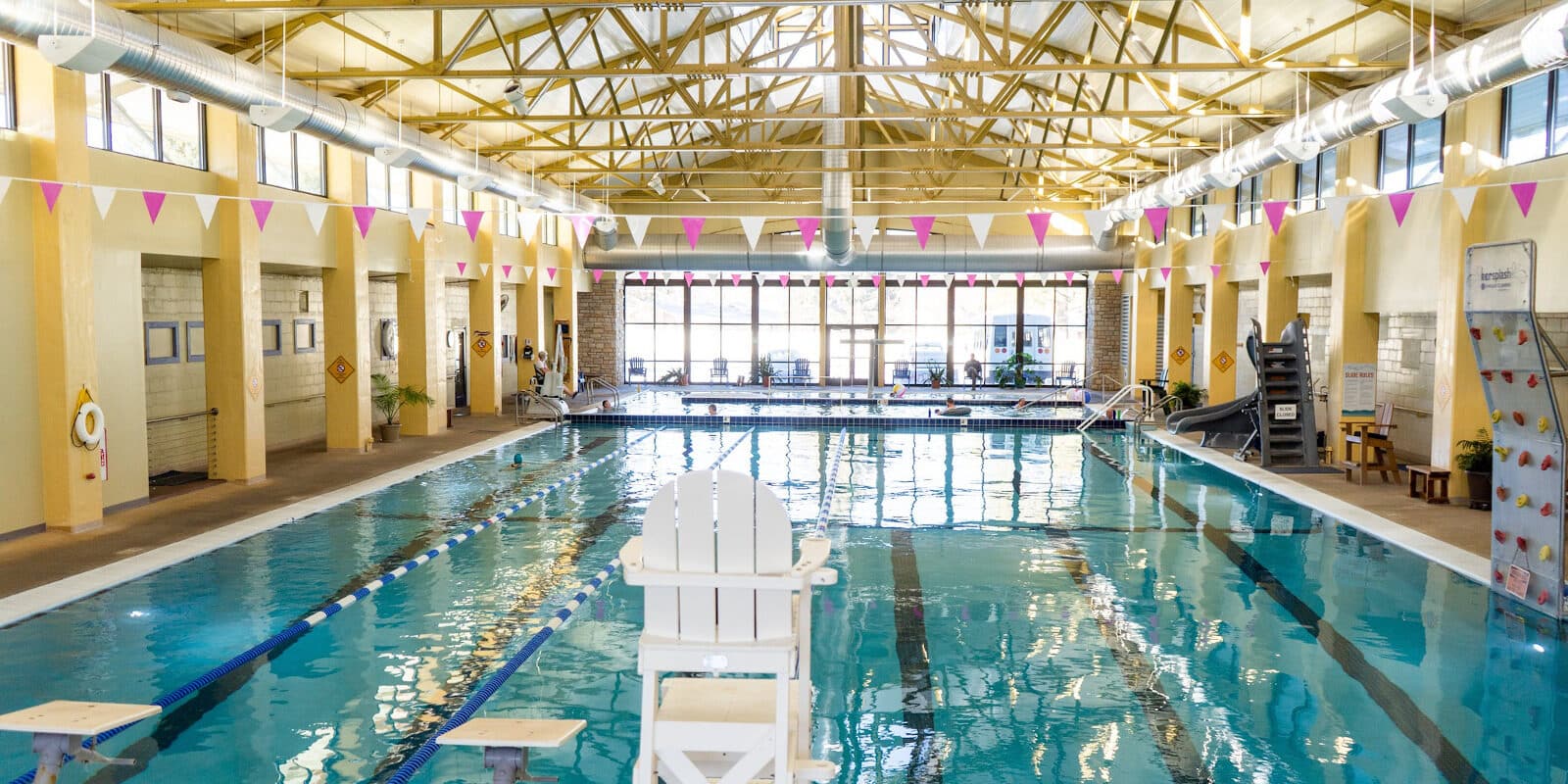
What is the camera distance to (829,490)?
12719mm

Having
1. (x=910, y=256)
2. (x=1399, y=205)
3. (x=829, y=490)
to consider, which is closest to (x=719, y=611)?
(x=829, y=490)

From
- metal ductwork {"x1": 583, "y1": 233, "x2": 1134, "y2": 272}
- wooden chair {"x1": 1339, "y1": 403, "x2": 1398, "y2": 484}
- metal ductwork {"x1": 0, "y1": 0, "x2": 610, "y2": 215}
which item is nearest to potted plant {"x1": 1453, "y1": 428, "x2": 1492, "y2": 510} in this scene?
wooden chair {"x1": 1339, "y1": 403, "x2": 1398, "y2": 484}

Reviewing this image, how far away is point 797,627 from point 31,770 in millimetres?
3412

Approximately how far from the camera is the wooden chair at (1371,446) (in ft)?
42.7

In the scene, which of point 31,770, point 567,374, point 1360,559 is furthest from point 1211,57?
point 567,374

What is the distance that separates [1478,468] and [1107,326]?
17628 millimetres

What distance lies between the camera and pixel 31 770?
15.3ft

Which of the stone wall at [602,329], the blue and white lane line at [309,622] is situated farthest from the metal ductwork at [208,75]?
the stone wall at [602,329]

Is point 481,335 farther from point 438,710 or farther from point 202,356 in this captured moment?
point 438,710

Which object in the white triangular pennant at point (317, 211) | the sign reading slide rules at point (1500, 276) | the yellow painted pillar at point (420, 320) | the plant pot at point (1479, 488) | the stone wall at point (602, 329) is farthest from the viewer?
the stone wall at point (602, 329)

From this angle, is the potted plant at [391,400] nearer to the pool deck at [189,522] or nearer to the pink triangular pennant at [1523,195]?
the pool deck at [189,522]

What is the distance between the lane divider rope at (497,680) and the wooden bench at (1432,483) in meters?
8.35

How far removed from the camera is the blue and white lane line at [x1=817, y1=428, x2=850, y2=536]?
416 inches

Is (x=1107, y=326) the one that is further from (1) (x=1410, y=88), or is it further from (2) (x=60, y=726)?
(2) (x=60, y=726)
